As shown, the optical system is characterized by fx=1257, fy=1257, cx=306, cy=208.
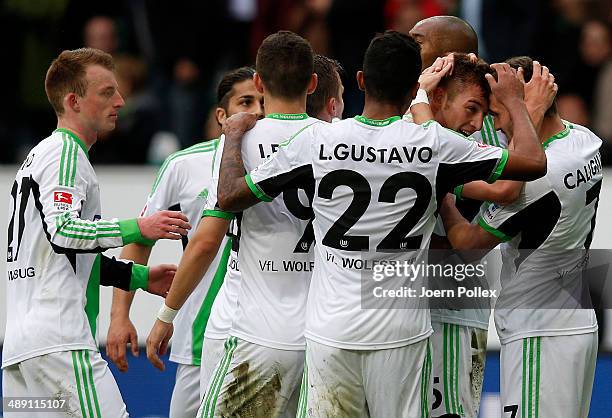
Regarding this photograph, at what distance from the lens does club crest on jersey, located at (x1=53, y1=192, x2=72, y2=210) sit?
5895 mm

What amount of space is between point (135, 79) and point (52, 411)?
18.6ft

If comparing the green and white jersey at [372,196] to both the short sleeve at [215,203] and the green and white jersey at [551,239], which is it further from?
the green and white jersey at [551,239]

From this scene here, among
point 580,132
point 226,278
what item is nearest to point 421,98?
point 580,132

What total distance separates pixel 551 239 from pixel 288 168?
4.80ft

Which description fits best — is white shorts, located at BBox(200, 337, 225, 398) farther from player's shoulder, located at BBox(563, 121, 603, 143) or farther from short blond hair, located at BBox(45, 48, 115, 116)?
player's shoulder, located at BBox(563, 121, 603, 143)

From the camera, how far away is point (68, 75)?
630cm

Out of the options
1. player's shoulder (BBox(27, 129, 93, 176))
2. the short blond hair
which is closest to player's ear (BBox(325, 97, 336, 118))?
the short blond hair

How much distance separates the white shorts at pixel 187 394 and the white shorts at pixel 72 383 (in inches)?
55.2

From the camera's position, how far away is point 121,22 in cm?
1148

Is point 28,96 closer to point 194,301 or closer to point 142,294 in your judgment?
point 142,294

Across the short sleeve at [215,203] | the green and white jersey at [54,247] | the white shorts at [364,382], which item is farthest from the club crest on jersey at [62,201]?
the white shorts at [364,382]

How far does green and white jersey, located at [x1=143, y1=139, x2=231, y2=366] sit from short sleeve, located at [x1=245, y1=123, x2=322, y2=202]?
182cm

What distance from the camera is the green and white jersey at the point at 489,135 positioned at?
6547 millimetres

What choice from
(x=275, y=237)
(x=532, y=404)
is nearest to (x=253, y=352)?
(x=275, y=237)
